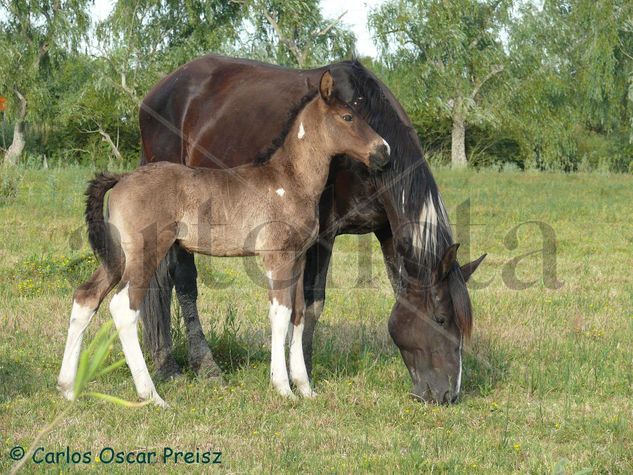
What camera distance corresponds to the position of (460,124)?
3045cm

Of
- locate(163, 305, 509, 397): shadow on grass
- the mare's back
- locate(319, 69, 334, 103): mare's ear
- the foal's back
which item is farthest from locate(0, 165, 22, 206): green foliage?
locate(319, 69, 334, 103): mare's ear

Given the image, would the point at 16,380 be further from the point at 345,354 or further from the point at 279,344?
the point at 345,354

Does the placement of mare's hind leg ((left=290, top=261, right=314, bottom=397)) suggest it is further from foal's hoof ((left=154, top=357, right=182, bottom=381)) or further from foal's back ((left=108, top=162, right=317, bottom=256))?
foal's hoof ((left=154, top=357, right=182, bottom=381))

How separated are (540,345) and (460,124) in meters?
24.9

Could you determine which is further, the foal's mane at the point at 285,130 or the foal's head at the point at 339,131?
the foal's mane at the point at 285,130

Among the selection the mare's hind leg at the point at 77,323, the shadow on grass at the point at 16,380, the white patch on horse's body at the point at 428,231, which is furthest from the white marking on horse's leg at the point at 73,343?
the white patch on horse's body at the point at 428,231

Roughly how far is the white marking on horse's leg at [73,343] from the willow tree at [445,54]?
25.7m

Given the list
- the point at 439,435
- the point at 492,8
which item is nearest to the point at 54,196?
the point at 439,435

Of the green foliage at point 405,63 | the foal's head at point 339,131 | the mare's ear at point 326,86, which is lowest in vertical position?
the foal's head at point 339,131

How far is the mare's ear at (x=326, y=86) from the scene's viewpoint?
15.8ft

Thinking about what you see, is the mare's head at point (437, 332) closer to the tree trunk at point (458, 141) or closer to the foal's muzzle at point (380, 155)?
the foal's muzzle at point (380, 155)

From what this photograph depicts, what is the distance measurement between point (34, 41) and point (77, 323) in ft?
86.0

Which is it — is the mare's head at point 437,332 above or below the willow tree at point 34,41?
below

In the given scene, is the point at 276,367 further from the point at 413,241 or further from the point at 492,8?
the point at 492,8
